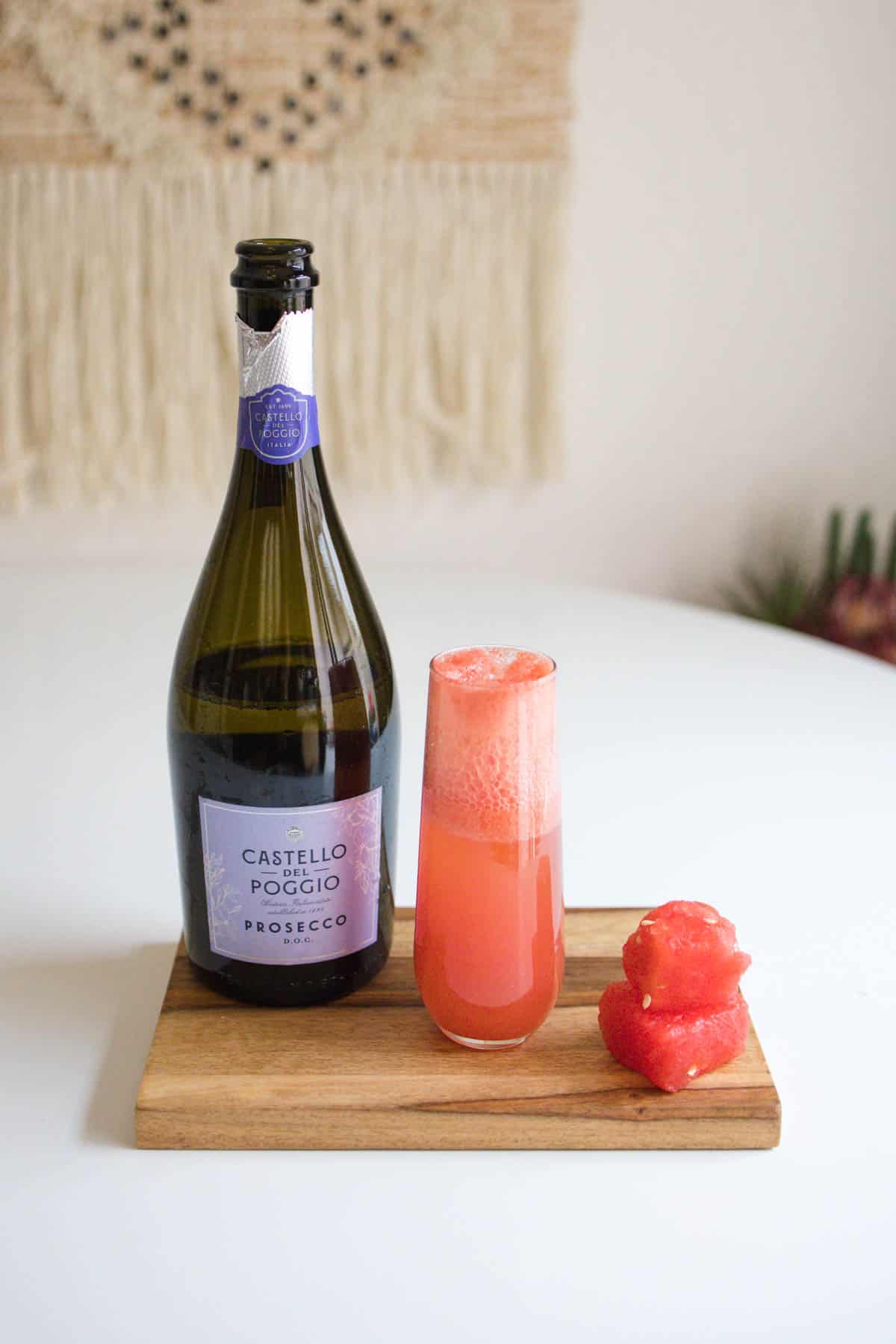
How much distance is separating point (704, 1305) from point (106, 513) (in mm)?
2068

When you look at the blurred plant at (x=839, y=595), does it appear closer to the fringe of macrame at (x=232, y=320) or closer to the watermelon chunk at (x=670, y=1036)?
the fringe of macrame at (x=232, y=320)

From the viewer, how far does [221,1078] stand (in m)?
0.60

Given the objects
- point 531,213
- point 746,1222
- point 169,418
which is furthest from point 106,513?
point 746,1222

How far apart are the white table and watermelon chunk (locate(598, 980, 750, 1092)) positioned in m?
0.04

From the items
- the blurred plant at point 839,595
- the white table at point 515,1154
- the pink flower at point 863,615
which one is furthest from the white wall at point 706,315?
the white table at point 515,1154

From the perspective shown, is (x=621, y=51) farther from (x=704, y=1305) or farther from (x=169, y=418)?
(x=704, y=1305)

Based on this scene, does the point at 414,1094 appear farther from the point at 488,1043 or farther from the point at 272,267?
the point at 272,267

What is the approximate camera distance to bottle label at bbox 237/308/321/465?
0.60m

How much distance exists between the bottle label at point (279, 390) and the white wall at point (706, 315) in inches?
69.3

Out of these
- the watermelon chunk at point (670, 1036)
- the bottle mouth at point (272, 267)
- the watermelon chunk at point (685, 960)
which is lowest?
the watermelon chunk at point (670, 1036)

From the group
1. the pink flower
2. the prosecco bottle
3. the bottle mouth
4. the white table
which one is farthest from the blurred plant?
the bottle mouth

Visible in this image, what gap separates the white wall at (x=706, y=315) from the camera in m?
2.23

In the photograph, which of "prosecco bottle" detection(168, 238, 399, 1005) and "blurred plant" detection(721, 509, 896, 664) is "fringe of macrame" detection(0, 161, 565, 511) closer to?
"blurred plant" detection(721, 509, 896, 664)

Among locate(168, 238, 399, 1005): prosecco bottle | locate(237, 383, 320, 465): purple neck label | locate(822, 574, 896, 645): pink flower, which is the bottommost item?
locate(822, 574, 896, 645): pink flower
